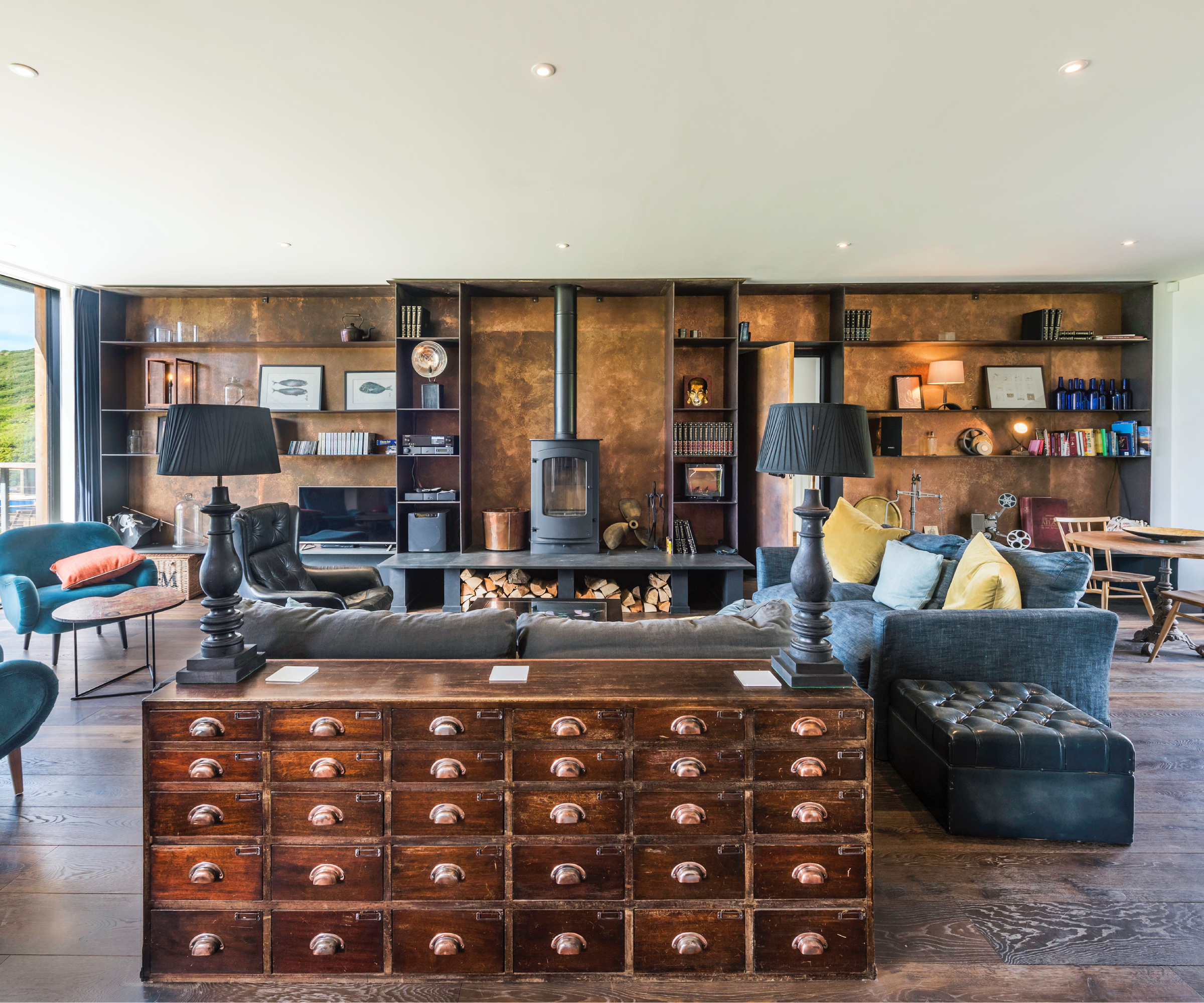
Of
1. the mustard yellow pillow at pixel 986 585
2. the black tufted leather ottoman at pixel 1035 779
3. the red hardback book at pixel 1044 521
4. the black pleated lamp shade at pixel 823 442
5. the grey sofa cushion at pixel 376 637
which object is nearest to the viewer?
the black pleated lamp shade at pixel 823 442

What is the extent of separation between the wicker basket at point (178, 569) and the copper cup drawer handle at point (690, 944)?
5.31m

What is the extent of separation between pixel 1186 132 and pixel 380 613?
4.05 meters

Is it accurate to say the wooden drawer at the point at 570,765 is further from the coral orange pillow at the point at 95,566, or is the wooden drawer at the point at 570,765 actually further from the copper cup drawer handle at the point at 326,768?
the coral orange pillow at the point at 95,566

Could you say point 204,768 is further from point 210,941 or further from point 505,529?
point 505,529

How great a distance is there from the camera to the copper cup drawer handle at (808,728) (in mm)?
1498

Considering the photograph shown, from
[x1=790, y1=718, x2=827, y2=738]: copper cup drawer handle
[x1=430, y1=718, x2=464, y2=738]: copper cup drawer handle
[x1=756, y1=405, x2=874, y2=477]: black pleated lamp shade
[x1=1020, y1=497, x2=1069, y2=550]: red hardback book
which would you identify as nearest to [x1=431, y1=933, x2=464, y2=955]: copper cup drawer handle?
[x1=430, y1=718, x2=464, y2=738]: copper cup drawer handle

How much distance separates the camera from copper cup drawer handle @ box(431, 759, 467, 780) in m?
1.48

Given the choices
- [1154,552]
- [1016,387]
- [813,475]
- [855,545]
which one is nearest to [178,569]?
[855,545]

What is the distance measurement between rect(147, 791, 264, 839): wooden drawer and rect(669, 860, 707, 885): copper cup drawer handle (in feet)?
3.21

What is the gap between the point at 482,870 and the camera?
1482 mm

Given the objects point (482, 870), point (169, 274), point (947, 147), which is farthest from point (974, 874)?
point (169, 274)

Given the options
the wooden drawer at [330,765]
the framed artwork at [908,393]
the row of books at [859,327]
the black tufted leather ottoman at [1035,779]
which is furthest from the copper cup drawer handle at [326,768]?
the framed artwork at [908,393]

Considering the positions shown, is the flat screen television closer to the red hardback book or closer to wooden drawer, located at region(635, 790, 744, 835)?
wooden drawer, located at region(635, 790, 744, 835)

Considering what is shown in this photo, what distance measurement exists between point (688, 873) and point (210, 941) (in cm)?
113
